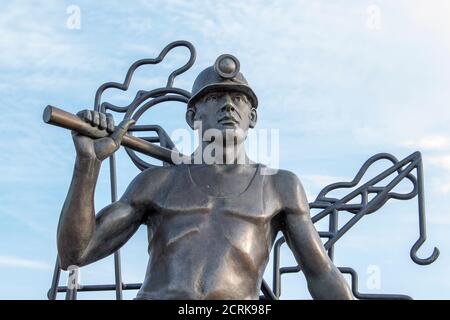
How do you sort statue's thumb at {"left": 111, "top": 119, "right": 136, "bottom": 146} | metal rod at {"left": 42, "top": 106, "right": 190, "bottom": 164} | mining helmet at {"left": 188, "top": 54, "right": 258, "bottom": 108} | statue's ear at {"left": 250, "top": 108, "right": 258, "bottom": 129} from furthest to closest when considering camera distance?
1. statue's ear at {"left": 250, "top": 108, "right": 258, "bottom": 129}
2. mining helmet at {"left": 188, "top": 54, "right": 258, "bottom": 108}
3. statue's thumb at {"left": 111, "top": 119, "right": 136, "bottom": 146}
4. metal rod at {"left": 42, "top": 106, "right": 190, "bottom": 164}

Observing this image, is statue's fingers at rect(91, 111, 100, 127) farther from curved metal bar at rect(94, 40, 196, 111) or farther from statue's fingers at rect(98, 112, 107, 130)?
curved metal bar at rect(94, 40, 196, 111)

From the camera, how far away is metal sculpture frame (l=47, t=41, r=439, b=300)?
5645mm

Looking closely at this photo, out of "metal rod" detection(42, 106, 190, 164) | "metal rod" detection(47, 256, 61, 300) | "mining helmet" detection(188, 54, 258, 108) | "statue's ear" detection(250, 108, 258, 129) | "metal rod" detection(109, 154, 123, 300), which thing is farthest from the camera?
"metal rod" detection(109, 154, 123, 300)

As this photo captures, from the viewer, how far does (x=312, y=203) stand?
660 cm

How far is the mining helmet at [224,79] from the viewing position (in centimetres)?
399

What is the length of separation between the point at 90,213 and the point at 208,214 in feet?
1.74

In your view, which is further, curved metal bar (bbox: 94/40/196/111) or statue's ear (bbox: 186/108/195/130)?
curved metal bar (bbox: 94/40/196/111)

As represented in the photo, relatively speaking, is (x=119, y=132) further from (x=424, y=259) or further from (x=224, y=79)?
(x=424, y=259)

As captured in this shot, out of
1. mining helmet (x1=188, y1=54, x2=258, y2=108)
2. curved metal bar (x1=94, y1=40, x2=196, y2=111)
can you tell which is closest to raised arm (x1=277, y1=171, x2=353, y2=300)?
mining helmet (x1=188, y1=54, x2=258, y2=108)

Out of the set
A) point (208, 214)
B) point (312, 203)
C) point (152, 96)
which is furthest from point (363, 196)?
point (208, 214)

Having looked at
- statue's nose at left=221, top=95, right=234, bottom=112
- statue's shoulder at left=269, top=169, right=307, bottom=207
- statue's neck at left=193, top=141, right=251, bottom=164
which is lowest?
statue's shoulder at left=269, top=169, right=307, bottom=207

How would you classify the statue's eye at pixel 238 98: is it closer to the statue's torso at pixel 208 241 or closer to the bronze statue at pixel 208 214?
the bronze statue at pixel 208 214
